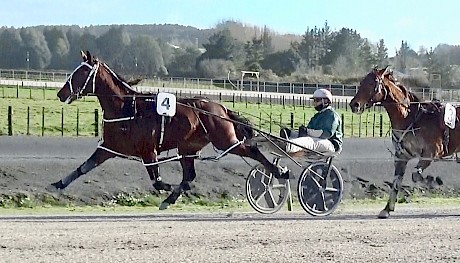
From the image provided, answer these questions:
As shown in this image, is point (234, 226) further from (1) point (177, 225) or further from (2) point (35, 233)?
(2) point (35, 233)

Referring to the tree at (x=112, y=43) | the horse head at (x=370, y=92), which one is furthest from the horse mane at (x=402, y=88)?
the tree at (x=112, y=43)

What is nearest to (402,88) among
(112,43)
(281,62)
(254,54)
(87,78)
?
(87,78)

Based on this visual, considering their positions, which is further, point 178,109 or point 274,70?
point 274,70

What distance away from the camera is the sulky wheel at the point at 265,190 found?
43.0 ft

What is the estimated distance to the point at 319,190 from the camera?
1274 cm

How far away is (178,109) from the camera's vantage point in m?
13.0

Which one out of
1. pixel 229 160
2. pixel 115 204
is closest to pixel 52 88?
pixel 229 160

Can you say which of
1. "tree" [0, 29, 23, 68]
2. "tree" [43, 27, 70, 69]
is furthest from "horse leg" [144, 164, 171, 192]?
"tree" [0, 29, 23, 68]

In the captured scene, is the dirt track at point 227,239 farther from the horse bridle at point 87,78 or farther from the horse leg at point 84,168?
the horse bridle at point 87,78

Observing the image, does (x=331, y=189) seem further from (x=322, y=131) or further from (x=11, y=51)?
(x=11, y=51)

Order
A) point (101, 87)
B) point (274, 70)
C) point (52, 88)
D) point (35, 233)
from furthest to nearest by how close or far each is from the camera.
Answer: point (274, 70) < point (52, 88) < point (101, 87) < point (35, 233)

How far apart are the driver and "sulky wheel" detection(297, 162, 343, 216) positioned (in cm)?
29

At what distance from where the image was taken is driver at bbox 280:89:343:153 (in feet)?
42.0

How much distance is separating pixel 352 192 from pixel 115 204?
249 inches
